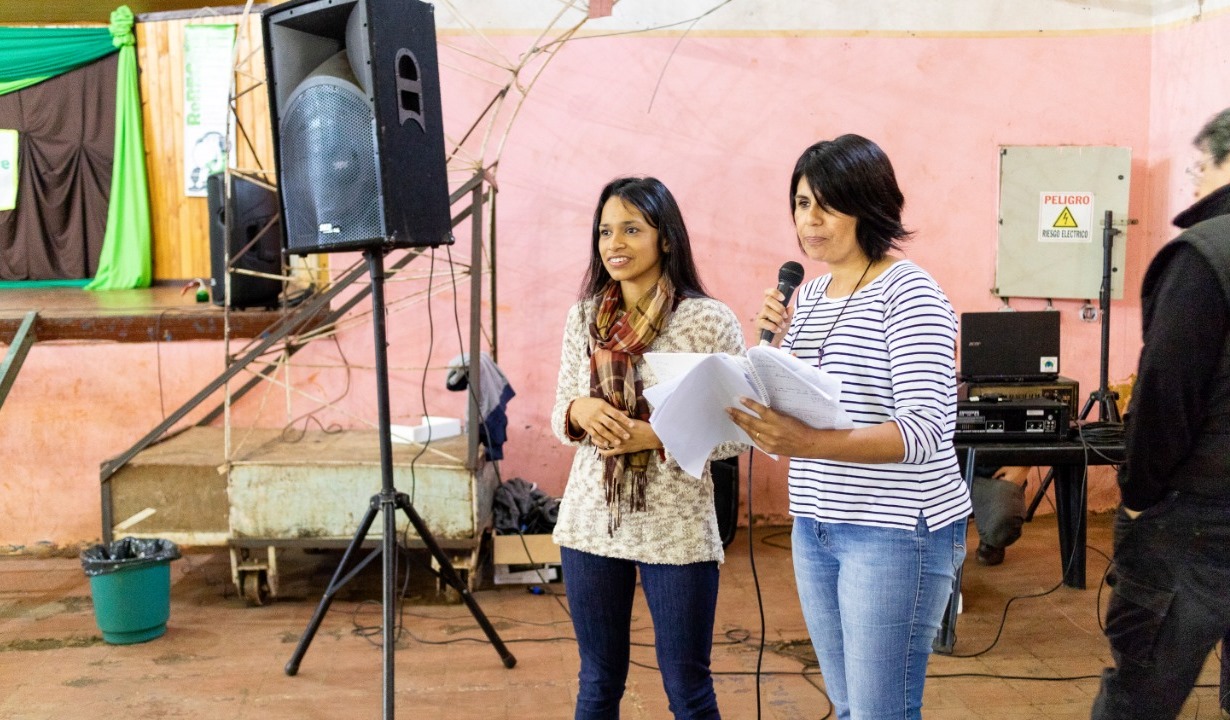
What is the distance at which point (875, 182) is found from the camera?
159 cm

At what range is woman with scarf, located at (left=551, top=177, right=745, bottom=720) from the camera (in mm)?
1928

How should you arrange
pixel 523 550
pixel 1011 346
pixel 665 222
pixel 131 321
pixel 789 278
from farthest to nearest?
pixel 131 321 < pixel 523 550 < pixel 1011 346 < pixel 665 222 < pixel 789 278

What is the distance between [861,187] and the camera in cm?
158

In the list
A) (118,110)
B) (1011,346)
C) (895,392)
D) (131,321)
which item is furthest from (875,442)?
(118,110)

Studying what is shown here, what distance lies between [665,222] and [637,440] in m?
0.48

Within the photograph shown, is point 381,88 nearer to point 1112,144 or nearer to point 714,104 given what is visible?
point 714,104

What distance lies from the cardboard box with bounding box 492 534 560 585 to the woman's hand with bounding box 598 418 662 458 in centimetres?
221

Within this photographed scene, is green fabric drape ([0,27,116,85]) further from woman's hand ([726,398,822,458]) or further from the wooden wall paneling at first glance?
woman's hand ([726,398,822,458])

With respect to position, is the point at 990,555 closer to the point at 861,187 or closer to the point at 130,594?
the point at 861,187

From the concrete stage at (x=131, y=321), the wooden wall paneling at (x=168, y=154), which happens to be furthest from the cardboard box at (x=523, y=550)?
the wooden wall paneling at (x=168, y=154)

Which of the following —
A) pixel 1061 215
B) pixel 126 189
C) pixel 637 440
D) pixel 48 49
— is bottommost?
pixel 637 440

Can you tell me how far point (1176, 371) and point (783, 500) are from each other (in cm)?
359

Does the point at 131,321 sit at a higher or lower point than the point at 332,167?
lower

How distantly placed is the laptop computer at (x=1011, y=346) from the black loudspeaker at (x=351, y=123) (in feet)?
6.73
